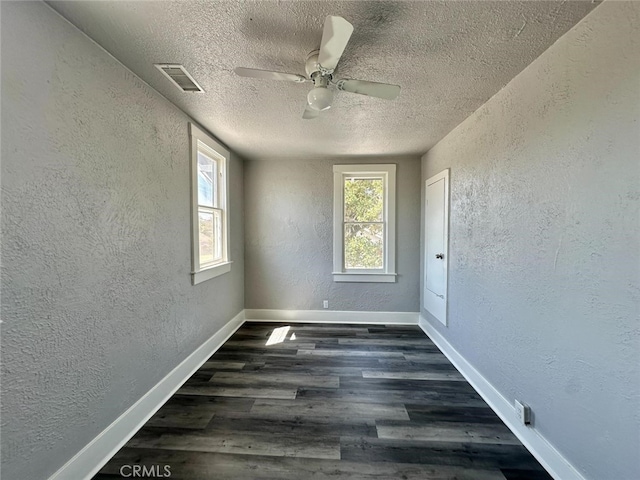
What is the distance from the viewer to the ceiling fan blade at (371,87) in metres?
1.46

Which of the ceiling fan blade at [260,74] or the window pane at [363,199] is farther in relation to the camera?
the window pane at [363,199]

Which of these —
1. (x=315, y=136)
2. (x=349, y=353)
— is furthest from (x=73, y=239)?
(x=349, y=353)

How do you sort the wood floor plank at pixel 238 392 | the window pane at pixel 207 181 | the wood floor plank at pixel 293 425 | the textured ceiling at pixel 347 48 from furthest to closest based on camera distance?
the window pane at pixel 207 181, the wood floor plank at pixel 238 392, the wood floor plank at pixel 293 425, the textured ceiling at pixel 347 48

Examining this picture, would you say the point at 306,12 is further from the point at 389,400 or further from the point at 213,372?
the point at 213,372

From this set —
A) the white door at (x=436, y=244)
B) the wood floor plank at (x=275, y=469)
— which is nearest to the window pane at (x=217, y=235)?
the wood floor plank at (x=275, y=469)

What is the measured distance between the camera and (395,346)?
3010 mm

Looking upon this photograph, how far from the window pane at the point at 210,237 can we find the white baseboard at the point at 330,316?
1.16 meters

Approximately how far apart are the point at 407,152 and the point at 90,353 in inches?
140

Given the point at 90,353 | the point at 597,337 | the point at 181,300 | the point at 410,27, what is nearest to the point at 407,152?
the point at 410,27

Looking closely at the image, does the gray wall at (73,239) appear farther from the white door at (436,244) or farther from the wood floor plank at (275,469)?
the white door at (436,244)

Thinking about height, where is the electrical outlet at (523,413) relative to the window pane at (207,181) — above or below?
below

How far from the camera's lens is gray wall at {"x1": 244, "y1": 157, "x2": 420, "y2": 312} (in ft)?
12.1

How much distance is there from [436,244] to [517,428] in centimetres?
181

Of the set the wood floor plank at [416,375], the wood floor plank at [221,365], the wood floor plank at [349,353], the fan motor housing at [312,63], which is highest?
the fan motor housing at [312,63]
